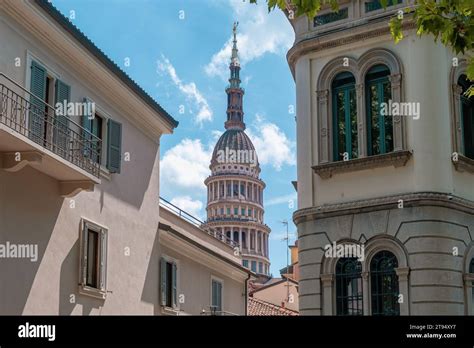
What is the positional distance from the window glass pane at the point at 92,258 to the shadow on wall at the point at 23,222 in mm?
1898

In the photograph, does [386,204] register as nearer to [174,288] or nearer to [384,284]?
[384,284]

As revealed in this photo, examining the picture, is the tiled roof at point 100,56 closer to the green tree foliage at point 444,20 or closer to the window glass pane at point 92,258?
the window glass pane at point 92,258

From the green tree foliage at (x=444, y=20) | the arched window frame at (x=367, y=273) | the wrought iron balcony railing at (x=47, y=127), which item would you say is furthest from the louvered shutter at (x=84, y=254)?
the green tree foliage at (x=444, y=20)

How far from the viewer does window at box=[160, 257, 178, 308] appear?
2727cm

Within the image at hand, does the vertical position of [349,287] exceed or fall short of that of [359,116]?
it falls short

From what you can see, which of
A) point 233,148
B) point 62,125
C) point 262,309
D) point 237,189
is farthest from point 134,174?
point 233,148

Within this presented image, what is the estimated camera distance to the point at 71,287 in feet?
66.7

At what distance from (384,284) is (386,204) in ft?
6.73

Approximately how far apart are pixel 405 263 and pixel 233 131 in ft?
399

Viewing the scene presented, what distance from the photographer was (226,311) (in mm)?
34781

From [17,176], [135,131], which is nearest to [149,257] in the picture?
[135,131]

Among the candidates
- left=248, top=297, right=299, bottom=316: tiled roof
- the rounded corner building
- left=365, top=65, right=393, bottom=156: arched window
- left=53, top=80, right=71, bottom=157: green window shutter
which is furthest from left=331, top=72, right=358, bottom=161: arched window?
the rounded corner building

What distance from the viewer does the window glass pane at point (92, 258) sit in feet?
70.1
